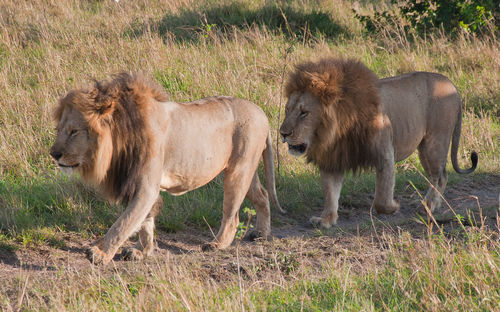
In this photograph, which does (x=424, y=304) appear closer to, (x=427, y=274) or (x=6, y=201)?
(x=427, y=274)

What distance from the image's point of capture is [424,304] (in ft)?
9.20

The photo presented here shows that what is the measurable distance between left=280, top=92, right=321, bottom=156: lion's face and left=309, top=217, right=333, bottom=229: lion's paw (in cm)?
58

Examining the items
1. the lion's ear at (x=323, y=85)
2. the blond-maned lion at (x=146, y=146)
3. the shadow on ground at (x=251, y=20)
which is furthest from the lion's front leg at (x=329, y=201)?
the shadow on ground at (x=251, y=20)

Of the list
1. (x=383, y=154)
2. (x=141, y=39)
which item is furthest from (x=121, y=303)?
(x=141, y=39)

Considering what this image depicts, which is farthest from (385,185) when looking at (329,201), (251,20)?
(251,20)

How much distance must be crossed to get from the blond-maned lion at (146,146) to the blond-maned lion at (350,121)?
16.6 inches

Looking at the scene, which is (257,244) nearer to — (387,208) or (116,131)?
(387,208)

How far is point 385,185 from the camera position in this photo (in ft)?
16.0

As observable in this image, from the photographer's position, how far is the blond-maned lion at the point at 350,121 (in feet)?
15.4

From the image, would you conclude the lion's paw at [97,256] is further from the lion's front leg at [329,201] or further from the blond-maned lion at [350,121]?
the lion's front leg at [329,201]

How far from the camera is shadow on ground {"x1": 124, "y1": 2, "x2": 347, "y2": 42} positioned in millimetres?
9484

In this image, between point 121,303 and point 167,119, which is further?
point 167,119

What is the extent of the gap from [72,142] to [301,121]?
1.71 meters

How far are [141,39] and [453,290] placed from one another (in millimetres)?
6055
